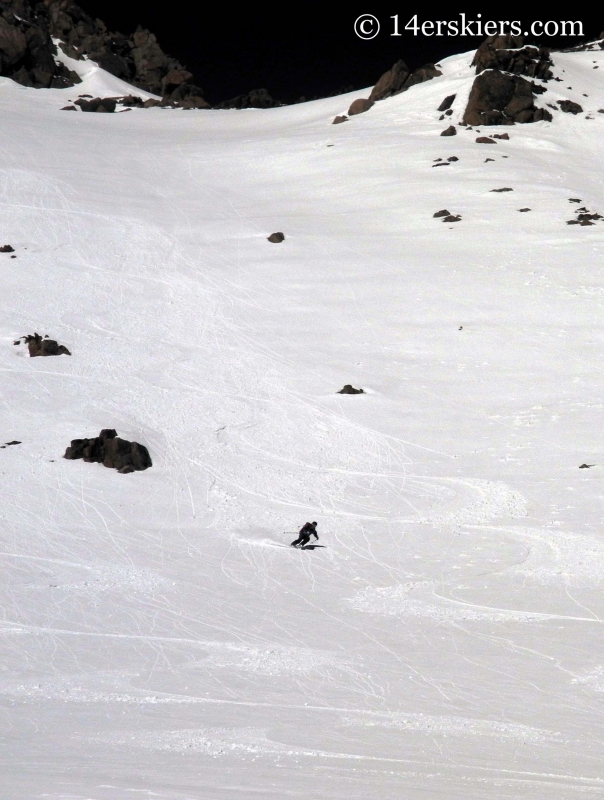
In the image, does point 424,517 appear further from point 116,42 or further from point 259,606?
point 116,42

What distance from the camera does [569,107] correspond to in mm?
56250

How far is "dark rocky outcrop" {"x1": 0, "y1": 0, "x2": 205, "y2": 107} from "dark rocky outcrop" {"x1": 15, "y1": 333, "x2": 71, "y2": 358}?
5830 cm

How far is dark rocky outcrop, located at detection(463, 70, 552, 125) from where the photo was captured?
54.3 meters

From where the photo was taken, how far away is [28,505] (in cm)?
1895

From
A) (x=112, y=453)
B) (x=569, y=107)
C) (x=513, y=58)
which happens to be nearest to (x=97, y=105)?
A: (x=513, y=58)

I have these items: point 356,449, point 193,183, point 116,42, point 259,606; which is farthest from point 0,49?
point 259,606

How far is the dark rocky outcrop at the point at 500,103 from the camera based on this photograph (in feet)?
178

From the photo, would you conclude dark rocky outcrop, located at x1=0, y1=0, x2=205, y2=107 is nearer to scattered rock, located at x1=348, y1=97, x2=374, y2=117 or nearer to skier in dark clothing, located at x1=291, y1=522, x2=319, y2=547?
scattered rock, located at x1=348, y1=97, x2=374, y2=117

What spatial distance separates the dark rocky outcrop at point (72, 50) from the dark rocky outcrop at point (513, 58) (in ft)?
101

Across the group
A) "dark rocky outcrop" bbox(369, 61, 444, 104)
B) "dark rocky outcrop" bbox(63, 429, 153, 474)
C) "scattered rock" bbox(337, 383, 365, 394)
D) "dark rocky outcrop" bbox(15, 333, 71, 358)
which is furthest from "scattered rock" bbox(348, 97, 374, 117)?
"dark rocky outcrop" bbox(63, 429, 153, 474)

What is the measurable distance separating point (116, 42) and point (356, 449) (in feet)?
317

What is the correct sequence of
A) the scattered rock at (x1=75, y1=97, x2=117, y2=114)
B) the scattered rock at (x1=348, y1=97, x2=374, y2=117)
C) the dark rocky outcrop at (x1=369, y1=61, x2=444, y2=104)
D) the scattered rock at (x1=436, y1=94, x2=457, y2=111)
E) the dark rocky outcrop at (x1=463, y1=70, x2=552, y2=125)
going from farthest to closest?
the scattered rock at (x1=75, y1=97, x2=117, y2=114) < the dark rocky outcrop at (x1=369, y1=61, x2=444, y2=104) < the scattered rock at (x1=348, y1=97, x2=374, y2=117) < the scattered rock at (x1=436, y1=94, x2=457, y2=111) < the dark rocky outcrop at (x1=463, y1=70, x2=552, y2=125)

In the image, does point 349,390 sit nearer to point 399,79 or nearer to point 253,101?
point 399,79

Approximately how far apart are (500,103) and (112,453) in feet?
138
